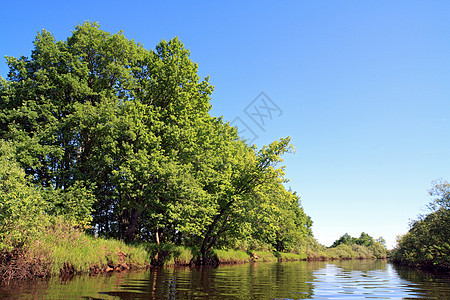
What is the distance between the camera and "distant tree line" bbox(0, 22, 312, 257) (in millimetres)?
22484

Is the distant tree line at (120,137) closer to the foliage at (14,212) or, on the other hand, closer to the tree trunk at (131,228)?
the tree trunk at (131,228)

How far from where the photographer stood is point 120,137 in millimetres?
24922

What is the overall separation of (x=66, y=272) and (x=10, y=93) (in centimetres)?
1760

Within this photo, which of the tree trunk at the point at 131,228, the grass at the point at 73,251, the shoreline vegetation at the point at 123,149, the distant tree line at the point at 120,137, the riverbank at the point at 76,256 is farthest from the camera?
the tree trunk at the point at 131,228

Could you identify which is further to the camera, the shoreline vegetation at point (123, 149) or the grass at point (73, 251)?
the shoreline vegetation at point (123, 149)

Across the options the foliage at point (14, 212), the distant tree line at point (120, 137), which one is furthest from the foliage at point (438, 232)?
the foliage at point (14, 212)

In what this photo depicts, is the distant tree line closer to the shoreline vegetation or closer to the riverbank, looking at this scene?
the shoreline vegetation

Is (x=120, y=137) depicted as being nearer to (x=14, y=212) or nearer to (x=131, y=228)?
(x=131, y=228)

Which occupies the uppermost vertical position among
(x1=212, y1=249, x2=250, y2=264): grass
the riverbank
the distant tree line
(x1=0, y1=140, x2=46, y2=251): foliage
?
the distant tree line

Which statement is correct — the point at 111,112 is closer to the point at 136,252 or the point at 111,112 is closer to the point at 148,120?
the point at 148,120

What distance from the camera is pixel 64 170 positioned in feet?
80.6

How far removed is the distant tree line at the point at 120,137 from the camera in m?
22.5

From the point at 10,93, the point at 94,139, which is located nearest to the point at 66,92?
the point at 10,93

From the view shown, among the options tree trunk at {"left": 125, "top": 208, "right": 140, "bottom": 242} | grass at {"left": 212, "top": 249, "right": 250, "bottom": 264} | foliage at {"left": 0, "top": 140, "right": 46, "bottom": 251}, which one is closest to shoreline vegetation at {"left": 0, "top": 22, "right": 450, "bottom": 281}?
tree trunk at {"left": 125, "top": 208, "right": 140, "bottom": 242}
